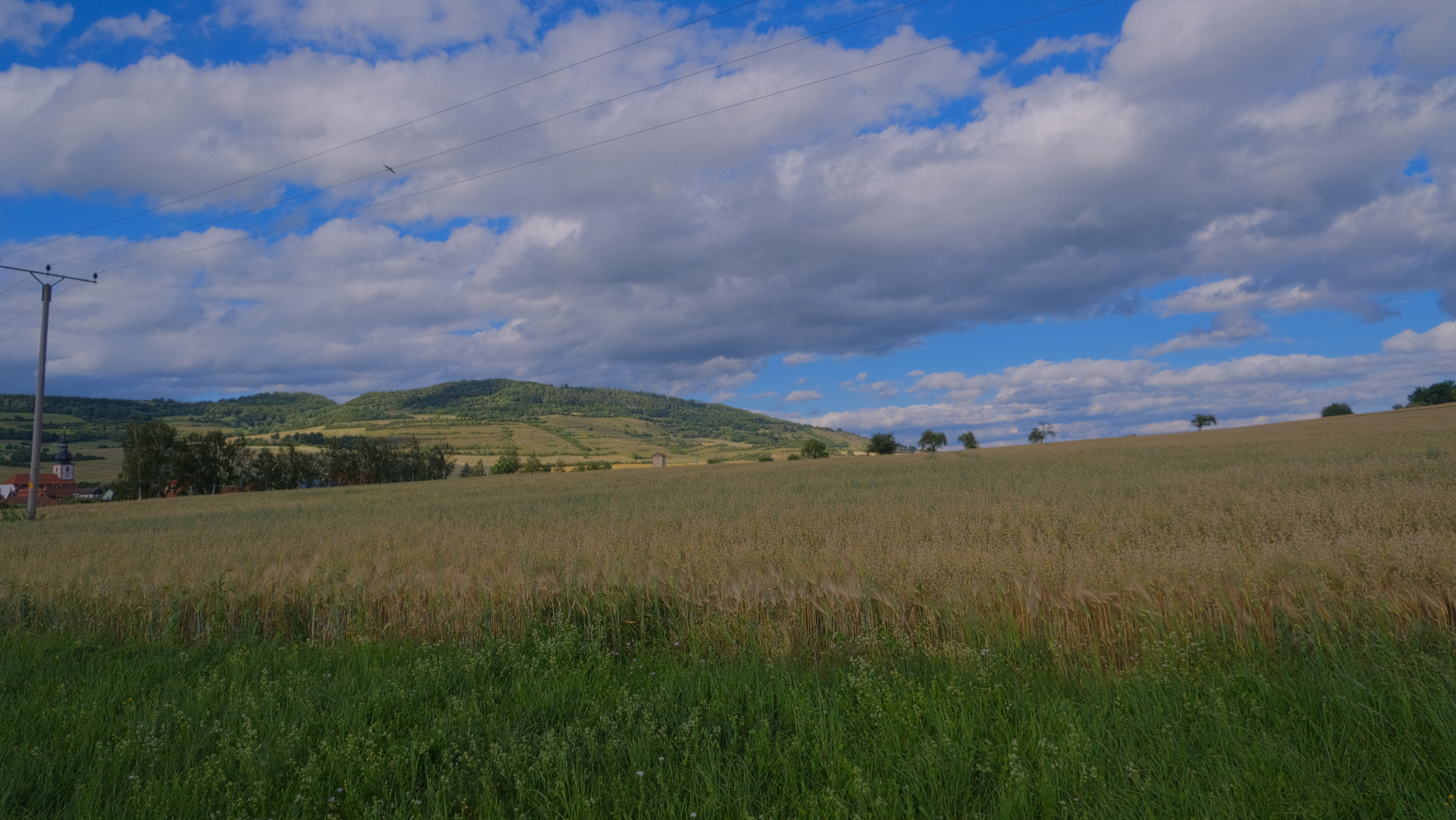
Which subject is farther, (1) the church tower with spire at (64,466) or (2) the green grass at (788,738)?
(1) the church tower with spire at (64,466)

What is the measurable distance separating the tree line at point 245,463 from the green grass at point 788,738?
8916cm

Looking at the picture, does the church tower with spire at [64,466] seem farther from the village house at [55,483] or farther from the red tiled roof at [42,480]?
the red tiled roof at [42,480]

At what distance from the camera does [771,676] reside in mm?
5625

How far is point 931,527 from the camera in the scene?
11.6 meters

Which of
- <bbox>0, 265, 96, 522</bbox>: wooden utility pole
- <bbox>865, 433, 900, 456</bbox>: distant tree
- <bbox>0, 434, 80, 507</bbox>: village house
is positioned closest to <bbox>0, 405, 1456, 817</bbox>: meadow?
<bbox>0, 265, 96, 522</bbox>: wooden utility pole

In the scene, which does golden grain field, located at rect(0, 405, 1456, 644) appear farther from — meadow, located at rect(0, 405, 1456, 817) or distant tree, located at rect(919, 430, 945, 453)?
distant tree, located at rect(919, 430, 945, 453)

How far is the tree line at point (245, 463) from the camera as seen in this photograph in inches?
3059

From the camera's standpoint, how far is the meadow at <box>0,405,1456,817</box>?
3.81 meters

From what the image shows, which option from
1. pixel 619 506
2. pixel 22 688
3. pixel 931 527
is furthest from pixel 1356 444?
pixel 22 688

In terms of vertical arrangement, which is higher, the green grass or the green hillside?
the green hillside

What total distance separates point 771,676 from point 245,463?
104150mm

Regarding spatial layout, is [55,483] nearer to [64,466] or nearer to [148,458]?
[64,466]

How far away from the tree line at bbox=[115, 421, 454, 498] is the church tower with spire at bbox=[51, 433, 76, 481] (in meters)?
29.8

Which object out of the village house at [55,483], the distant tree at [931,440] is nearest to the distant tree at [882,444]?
the distant tree at [931,440]
